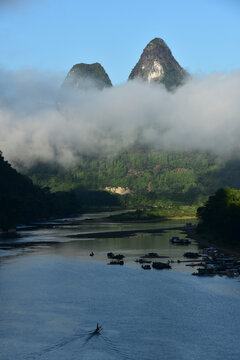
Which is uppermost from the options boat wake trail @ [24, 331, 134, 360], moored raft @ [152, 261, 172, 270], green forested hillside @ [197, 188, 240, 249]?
green forested hillside @ [197, 188, 240, 249]

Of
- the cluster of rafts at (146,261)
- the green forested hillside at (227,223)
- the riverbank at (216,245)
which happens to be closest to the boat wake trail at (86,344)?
the cluster of rafts at (146,261)

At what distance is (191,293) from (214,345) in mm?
28660

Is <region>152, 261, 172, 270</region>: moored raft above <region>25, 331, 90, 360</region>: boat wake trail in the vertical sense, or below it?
above

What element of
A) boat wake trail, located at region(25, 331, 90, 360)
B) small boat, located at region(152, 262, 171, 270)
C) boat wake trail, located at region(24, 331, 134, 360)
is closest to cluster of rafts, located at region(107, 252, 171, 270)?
small boat, located at region(152, 262, 171, 270)

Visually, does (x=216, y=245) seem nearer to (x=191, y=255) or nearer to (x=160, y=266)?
(x=191, y=255)

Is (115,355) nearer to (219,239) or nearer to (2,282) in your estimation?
(2,282)

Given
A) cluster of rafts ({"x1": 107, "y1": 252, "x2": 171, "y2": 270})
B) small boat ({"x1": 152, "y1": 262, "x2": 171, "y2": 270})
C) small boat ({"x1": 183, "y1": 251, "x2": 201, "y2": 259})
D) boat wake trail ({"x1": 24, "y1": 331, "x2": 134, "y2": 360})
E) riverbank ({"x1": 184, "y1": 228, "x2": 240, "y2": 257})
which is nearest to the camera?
boat wake trail ({"x1": 24, "y1": 331, "x2": 134, "y2": 360})

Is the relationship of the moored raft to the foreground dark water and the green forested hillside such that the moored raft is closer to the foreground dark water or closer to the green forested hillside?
the foreground dark water

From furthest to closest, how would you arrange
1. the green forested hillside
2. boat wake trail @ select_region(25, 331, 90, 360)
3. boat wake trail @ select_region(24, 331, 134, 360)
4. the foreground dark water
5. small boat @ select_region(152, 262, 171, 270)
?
the green forested hillside < small boat @ select_region(152, 262, 171, 270) < the foreground dark water < boat wake trail @ select_region(25, 331, 90, 360) < boat wake trail @ select_region(24, 331, 134, 360)

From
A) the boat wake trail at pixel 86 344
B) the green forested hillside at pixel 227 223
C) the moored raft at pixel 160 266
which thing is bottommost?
the boat wake trail at pixel 86 344

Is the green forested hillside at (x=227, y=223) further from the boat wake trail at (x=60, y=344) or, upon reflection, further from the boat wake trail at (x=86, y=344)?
the boat wake trail at (x=60, y=344)

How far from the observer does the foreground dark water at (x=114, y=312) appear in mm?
71812

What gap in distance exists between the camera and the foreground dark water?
236 ft

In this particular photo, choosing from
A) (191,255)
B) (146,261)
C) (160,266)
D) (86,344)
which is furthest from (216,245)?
(86,344)
